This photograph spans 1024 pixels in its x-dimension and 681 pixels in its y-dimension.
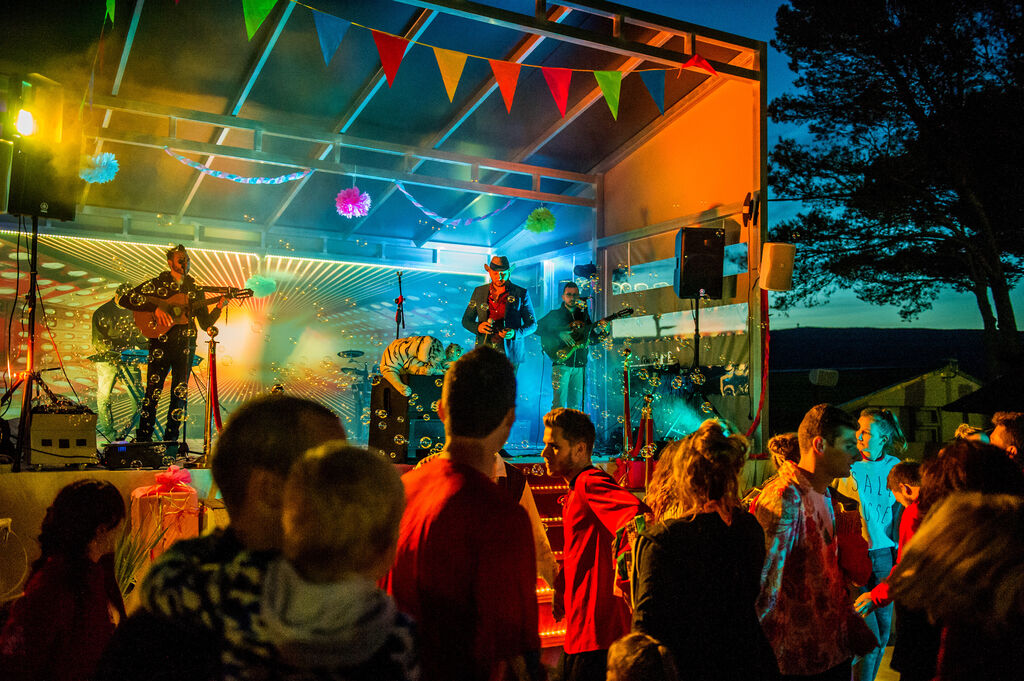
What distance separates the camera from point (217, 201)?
10.7 metres

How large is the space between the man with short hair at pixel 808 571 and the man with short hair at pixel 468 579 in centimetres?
154

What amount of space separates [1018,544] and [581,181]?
31.2 feet

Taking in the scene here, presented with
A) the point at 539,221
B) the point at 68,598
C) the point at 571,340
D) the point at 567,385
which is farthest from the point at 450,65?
the point at 68,598

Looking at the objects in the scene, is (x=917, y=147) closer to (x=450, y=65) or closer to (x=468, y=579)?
(x=450, y=65)

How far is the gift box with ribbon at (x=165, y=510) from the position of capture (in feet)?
16.2

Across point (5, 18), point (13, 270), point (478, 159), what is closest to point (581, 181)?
point (478, 159)

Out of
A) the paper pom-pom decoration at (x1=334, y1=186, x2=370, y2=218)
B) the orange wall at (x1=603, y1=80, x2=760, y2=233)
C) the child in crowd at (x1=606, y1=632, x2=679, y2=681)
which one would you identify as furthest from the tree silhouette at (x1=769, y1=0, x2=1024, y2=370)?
the child in crowd at (x1=606, y1=632, x2=679, y2=681)

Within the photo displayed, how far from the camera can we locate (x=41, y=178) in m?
5.33

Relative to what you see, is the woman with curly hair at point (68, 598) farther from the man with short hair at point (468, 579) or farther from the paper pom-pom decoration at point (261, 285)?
the paper pom-pom decoration at point (261, 285)

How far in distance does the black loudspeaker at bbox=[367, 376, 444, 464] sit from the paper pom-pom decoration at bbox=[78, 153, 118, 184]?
4162 millimetres

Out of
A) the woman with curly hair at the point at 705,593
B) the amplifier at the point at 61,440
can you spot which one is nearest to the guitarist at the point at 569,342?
the amplifier at the point at 61,440

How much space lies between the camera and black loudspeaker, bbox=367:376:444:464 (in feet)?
20.9

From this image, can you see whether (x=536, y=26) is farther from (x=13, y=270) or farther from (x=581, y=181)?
(x=13, y=270)

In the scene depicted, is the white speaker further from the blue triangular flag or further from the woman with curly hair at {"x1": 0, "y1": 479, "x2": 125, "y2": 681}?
the woman with curly hair at {"x1": 0, "y1": 479, "x2": 125, "y2": 681}
